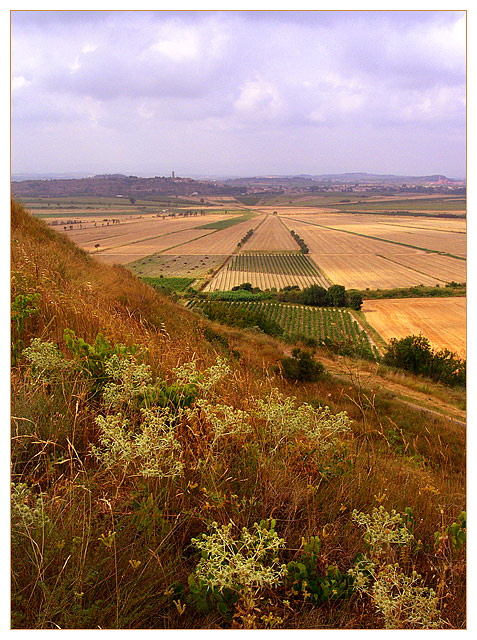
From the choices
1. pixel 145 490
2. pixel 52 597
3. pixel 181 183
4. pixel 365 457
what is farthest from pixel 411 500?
pixel 181 183

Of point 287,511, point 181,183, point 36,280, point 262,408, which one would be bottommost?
point 287,511

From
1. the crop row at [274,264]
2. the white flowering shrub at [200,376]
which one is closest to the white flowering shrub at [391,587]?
Answer: the white flowering shrub at [200,376]

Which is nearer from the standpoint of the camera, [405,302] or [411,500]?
[411,500]

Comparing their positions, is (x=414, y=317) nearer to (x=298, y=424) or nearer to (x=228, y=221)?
(x=298, y=424)

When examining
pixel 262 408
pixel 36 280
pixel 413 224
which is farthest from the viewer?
pixel 413 224

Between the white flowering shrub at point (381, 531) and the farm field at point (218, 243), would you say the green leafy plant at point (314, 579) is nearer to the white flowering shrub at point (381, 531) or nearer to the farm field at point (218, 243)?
the white flowering shrub at point (381, 531)

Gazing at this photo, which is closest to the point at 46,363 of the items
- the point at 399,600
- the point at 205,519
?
the point at 205,519

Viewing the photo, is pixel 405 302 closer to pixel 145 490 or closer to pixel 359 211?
pixel 145 490
